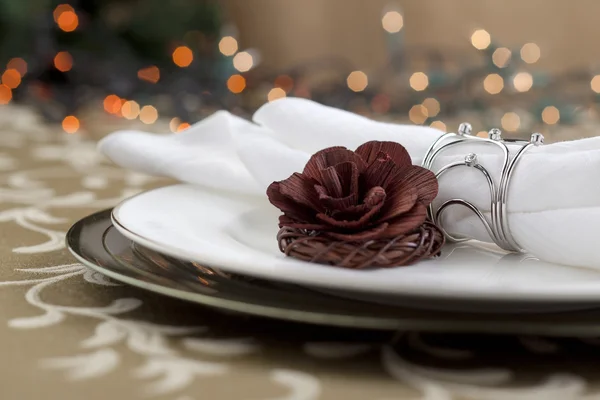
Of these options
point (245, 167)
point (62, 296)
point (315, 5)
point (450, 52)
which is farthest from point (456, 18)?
point (62, 296)

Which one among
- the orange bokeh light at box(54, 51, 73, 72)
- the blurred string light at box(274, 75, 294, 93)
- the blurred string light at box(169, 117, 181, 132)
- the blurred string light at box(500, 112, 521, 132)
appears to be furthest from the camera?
the blurred string light at box(274, 75, 294, 93)

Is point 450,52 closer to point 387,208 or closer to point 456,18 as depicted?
point 456,18

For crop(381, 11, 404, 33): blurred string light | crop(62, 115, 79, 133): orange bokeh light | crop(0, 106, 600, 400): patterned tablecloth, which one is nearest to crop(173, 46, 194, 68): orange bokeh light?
crop(381, 11, 404, 33): blurred string light

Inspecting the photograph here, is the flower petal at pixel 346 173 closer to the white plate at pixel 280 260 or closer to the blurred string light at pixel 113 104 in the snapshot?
the white plate at pixel 280 260

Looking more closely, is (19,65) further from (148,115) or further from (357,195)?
(357,195)

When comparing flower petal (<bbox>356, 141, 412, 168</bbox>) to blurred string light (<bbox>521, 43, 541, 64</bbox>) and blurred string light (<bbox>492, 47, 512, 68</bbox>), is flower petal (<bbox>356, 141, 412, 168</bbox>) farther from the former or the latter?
blurred string light (<bbox>521, 43, 541, 64</bbox>)

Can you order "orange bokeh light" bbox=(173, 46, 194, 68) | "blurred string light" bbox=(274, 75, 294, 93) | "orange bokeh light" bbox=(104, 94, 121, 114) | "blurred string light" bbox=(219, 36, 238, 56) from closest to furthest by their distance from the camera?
"orange bokeh light" bbox=(104, 94, 121, 114) < "blurred string light" bbox=(274, 75, 294, 93) < "orange bokeh light" bbox=(173, 46, 194, 68) < "blurred string light" bbox=(219, 36, 238, 56)

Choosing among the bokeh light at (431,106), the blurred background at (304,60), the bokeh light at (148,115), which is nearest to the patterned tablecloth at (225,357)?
the blurred background at (304,60)
